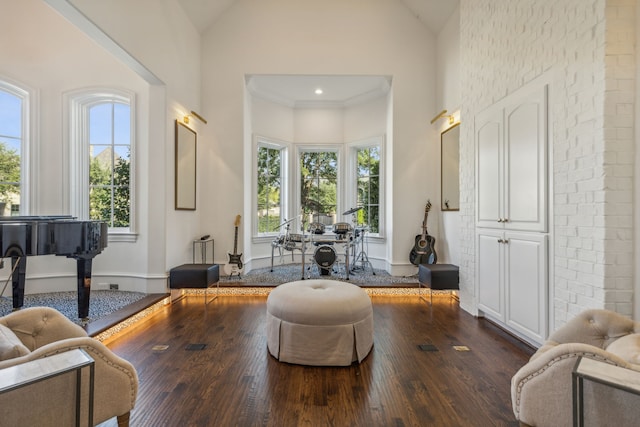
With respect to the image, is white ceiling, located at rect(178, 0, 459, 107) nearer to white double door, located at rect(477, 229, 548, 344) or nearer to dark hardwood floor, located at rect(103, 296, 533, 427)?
white double door, located at rect(477, 229, 548, 344)

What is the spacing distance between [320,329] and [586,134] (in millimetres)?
2342

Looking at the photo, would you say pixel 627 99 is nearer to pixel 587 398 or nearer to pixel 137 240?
pixel 587 398

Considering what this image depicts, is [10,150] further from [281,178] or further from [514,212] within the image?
[514,212]

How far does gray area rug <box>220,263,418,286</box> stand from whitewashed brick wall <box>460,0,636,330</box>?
2425mm

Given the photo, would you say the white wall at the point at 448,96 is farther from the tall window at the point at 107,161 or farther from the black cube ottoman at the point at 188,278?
the tall window at the point at 107,161

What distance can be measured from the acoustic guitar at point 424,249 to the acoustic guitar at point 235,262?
2.70 m

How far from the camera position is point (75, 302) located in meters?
3.68

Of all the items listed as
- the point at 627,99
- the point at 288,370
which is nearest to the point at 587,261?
the point at 627,99

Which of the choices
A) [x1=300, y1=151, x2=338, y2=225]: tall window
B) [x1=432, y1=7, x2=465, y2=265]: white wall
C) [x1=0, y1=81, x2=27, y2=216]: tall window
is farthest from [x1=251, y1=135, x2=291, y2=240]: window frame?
[x1=0, y1=81, x2=27, y2=216]: tall window

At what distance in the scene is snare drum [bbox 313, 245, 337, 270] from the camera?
5.07 m

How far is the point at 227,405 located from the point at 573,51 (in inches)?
133

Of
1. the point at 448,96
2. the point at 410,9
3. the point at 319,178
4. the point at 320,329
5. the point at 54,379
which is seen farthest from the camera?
the point at 319,178

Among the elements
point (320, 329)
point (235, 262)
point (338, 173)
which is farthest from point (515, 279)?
point (338, 173)

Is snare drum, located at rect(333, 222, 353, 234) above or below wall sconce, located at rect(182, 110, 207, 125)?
below
